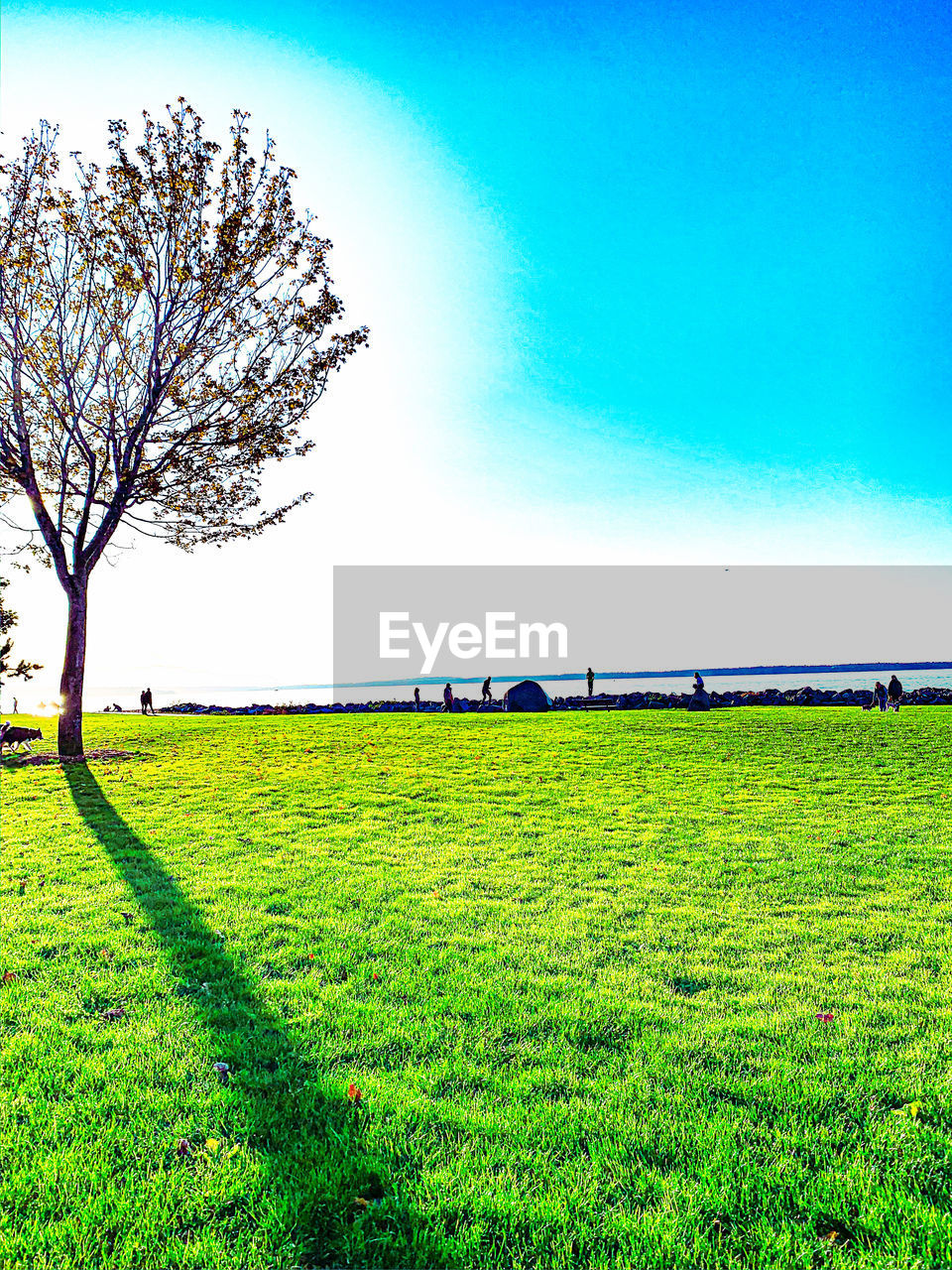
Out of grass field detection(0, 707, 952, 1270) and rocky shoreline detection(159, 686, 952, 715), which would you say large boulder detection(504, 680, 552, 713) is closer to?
rocky shoreline detection(159, 686, 952, 715)

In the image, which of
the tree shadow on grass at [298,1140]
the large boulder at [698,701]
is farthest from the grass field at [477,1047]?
the large boulder at [698,701]

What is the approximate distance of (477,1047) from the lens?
4.56 m

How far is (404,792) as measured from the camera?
48.4 feet

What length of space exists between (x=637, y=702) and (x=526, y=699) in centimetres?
688

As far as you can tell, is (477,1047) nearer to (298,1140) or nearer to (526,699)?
(298,1140)

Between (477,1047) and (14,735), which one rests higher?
(14,735)

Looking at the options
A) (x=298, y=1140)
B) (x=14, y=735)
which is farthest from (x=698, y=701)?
(x=298, y=1140)

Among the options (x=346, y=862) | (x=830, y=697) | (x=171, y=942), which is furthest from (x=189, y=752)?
(x=830, y=697)

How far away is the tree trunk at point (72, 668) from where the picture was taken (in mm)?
19000

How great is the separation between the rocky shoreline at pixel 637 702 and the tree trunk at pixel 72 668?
22.3 meters

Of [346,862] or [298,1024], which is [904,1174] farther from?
[346,862]

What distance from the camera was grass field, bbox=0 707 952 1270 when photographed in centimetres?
312

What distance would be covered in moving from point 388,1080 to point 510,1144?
3.08ft

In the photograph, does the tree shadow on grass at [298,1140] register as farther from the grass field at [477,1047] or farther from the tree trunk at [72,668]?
the tree trunk at [72,668]
